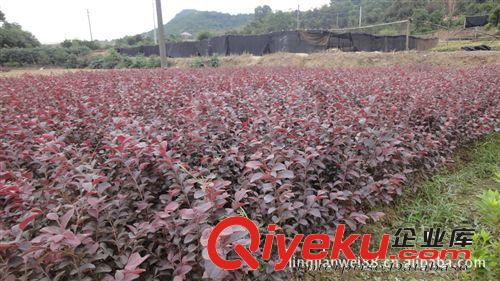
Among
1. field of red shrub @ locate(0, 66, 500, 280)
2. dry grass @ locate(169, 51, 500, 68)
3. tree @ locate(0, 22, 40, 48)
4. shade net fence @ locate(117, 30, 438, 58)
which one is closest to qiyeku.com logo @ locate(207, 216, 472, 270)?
field of red shrub @ locate(0, 66, 500, 280)

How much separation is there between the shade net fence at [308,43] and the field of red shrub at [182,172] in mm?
16739

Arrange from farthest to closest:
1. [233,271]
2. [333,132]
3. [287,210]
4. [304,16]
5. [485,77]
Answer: [304,16] < [485,77] < [333,132] < [287,210] < [233,271]

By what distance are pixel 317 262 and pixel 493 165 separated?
10.1ft

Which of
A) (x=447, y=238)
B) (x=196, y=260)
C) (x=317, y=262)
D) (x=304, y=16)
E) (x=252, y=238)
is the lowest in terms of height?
(x=447, y=238)

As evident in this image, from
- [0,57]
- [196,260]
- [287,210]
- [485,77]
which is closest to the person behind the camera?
[196,260]

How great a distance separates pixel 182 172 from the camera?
5.91 ft

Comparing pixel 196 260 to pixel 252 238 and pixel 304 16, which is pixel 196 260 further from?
pixel 304 16

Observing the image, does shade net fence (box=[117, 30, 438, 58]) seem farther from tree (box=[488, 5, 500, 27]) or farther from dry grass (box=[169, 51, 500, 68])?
tree (box=[488, 5, 500, 27])

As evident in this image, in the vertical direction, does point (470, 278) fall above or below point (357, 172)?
below

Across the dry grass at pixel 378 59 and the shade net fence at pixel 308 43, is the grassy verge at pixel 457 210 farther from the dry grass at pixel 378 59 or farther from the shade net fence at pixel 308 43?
the shade net fence at pixel 308 43

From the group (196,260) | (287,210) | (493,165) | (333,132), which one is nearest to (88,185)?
(196,260)

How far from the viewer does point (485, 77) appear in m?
5.49

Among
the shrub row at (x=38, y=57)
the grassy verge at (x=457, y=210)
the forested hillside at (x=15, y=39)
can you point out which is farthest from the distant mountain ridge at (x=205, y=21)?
the grassy verge at (x=457, y=210)

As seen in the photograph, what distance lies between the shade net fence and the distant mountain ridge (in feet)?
193
